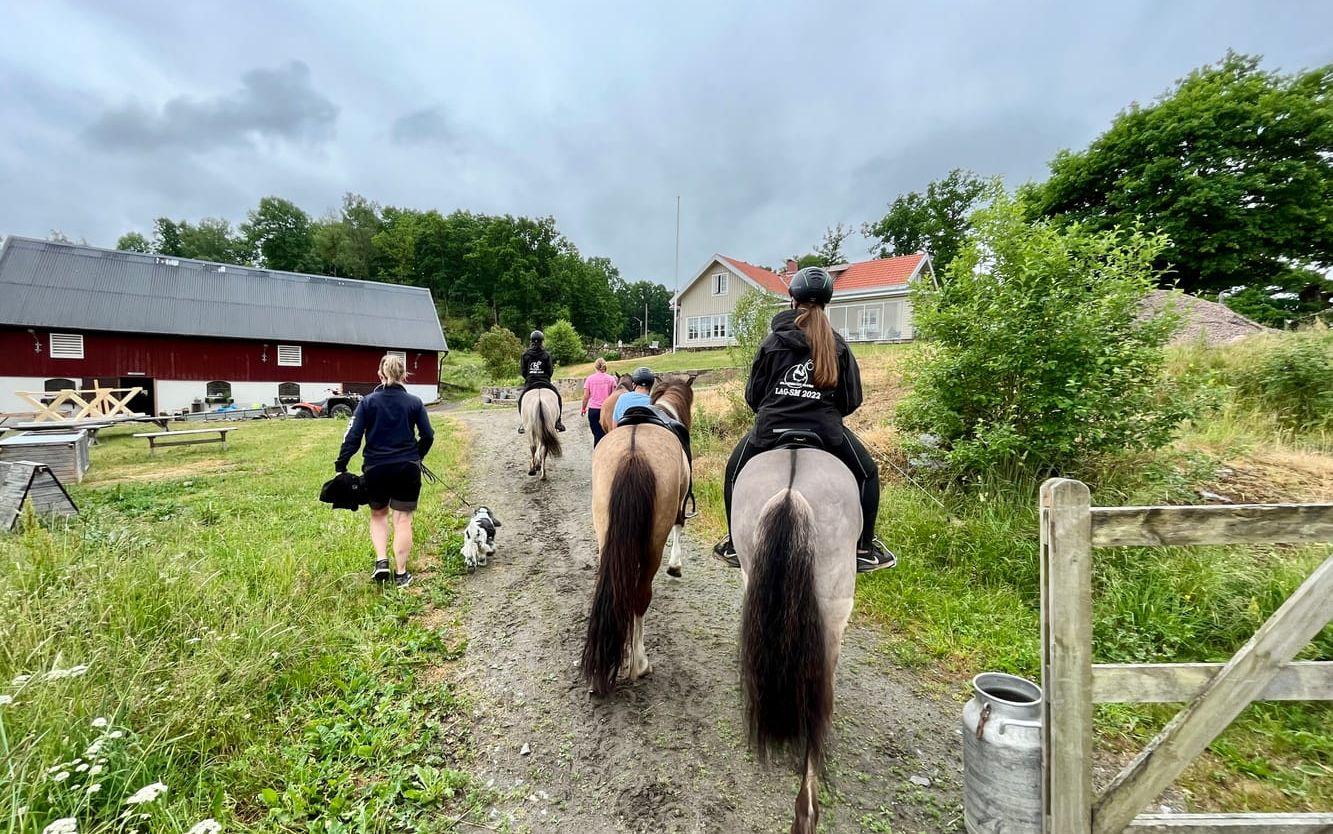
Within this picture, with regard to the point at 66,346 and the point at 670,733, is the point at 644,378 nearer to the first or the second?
the point at 670,733

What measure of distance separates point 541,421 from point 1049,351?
6.76 m

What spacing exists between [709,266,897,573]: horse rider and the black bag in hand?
341 cm

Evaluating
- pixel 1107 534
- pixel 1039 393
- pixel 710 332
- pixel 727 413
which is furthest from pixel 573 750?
pixel 710 332

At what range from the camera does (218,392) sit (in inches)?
971

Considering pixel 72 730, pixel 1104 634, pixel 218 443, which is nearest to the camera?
pixel 72 730

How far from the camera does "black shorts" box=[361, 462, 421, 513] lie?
176 inches

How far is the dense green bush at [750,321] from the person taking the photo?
1093cm

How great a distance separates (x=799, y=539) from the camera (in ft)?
7.54

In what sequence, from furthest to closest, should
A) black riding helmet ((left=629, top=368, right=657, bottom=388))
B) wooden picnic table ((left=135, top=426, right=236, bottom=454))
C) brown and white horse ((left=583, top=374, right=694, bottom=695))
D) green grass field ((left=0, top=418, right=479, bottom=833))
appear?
wooden picnic table ((left=135, top=426, right=236, bottom=454)), black riding helmet ((left=629, top=368, right=657, bottom=388)), brown and white horse ((left=583, top=374, right=694, bottom=695)), green grass field ((left=0, top=418, right=479, bottom=833))

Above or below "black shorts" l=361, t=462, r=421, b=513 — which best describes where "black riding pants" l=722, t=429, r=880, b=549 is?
above

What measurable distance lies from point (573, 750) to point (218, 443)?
16.3 meters

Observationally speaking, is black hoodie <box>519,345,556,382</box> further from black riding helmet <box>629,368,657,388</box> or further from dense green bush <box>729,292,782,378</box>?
dense green bush <box>729,292,782,378</box>

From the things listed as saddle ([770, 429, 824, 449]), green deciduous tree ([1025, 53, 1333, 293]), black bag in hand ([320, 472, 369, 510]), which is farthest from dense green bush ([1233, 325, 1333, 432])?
green deciduous tree ([1025, 53, 1333, 293])

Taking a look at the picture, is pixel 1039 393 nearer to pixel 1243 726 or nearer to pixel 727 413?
pixel 1243 726
